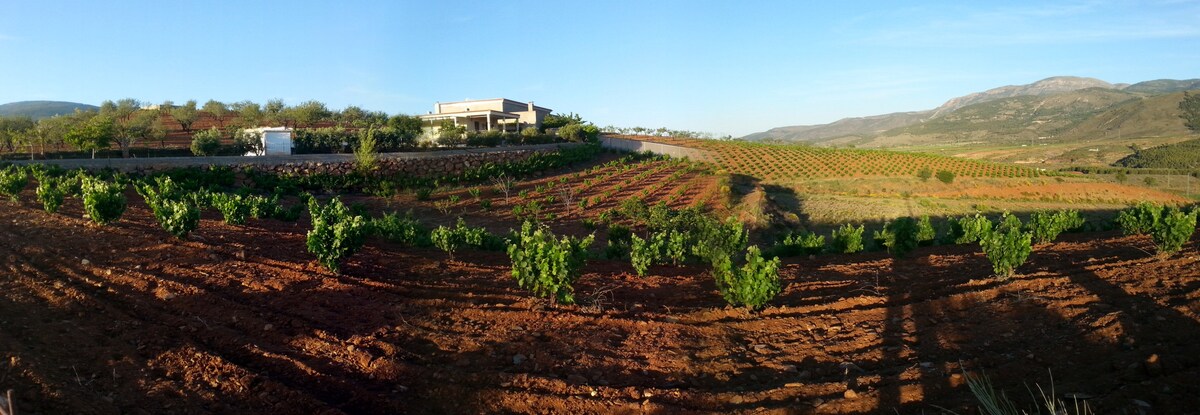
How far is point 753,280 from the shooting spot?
7.80m

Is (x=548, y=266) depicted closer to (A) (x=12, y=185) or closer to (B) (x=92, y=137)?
(A) (x=12, y=185)

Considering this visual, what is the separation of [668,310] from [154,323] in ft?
20.2

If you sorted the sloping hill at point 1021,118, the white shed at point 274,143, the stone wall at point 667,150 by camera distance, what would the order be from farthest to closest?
the sloping hill at point 1021,118 < the stone wall at point 667,150 < the white shed at point 274,143

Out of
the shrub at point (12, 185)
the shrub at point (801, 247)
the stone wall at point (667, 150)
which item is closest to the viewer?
the shrub at point (801, 247)

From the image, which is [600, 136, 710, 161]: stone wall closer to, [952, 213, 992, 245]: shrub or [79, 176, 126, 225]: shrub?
[952, 213, 992, 245]: shrub

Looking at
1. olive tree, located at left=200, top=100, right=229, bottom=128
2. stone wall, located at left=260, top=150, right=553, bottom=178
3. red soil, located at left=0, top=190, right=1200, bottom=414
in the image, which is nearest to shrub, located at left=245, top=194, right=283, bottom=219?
red soil, located at left=0, top=190, right=1200, bottom=414

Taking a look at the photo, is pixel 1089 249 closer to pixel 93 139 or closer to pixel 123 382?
pixel 123 382

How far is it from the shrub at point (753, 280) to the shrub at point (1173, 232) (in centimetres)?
746

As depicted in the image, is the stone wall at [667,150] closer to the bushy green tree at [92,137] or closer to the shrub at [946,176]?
the shrub at [946,176]

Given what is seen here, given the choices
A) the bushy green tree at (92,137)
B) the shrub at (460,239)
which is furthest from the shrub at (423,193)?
the shrub at (460,239)

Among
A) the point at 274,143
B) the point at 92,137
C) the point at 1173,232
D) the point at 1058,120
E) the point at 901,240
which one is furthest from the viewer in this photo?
the point at 1058,120

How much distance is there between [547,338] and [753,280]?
2662 mm

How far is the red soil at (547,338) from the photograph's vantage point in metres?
5.47

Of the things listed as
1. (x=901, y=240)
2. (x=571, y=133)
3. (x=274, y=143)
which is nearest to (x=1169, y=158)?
(x=571, y=133)
